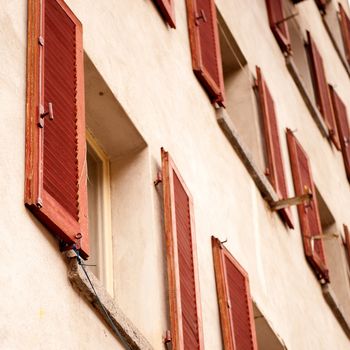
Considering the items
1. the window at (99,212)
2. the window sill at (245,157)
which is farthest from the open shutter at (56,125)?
the window sill at (245,157)

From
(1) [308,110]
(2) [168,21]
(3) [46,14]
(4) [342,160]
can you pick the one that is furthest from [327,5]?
(3) [46,14]

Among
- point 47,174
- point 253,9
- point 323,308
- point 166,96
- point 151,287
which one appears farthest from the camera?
point 253,9

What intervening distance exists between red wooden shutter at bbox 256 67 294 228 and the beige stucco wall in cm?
20

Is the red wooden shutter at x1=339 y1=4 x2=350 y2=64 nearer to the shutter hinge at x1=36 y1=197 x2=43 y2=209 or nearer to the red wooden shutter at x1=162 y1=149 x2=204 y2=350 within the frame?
the red wooden shutter at x1=162 y1=149 x2=204 y2=350

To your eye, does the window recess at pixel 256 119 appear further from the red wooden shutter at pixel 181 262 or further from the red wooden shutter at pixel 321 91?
the red wooden shutter at pixel 321 91

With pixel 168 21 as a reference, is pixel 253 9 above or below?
above

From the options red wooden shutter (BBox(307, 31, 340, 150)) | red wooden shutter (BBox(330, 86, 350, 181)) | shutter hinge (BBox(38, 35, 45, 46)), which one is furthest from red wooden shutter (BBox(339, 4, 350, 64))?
shutter hinge (BBox(38, 35, 45, 46))

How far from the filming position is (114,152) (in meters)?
7.43

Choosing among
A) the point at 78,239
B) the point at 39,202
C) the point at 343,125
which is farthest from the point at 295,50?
the point at 39,202

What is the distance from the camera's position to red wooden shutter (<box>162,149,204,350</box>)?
257 inches

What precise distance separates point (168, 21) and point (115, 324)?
334 cm

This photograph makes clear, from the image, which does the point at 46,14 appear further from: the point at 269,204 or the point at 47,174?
the point at 269,204

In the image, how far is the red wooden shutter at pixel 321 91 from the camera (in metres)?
14.8

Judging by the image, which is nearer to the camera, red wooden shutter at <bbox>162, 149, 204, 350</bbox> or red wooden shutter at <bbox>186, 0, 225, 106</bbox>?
red wooden shutter at <bbox>162, 149, 204, 350</bbox>
